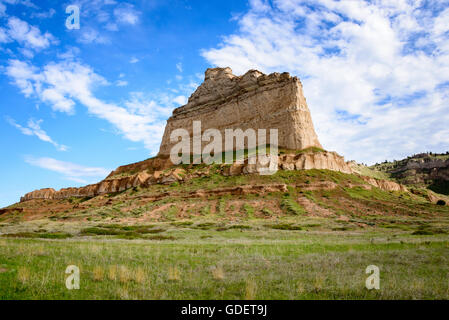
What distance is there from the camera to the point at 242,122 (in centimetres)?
9712

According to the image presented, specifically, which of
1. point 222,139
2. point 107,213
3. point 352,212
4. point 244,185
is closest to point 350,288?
point 352,212

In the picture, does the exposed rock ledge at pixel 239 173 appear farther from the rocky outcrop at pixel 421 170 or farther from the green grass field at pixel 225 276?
the green grass field at pixel 225 276

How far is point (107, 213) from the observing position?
59500 mm

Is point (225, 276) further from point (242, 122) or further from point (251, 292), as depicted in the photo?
point (242, 122)

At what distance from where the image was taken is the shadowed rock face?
8262 centimetres

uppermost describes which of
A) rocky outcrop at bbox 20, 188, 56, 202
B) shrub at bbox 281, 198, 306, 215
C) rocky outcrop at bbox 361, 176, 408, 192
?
rocky outcrop at bbox 361, 176, 408, 192

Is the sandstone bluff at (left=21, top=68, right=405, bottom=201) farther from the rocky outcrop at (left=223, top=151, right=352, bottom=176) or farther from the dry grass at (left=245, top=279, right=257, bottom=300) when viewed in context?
the dry grass at (left=245, top=279, right=257, bottom=300)

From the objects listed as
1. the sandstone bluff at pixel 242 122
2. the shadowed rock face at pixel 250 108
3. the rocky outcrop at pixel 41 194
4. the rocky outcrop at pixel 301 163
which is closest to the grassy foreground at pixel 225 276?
the rocky outcrop at pixel 301 163

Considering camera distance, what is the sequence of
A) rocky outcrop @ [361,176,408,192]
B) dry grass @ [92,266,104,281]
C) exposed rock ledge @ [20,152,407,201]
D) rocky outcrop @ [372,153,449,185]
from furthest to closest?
rocky outcrop @ [372,153,449,185] < rocky outcrop @ [361,176,408,192] < exposed rock ledge @ [20,152,407,201] < dry grass @ [92,266,104,281]

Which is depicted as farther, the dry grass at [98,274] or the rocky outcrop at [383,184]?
the rocky outcrop at [383,184]

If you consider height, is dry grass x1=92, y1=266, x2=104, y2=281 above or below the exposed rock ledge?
below

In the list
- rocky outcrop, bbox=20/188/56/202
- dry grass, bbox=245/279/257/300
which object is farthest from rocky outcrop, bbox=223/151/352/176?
rocky outcrop, bbox=20/188/56/202

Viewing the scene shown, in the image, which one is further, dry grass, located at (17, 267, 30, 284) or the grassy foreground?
dry grass, located at (17, 267, 30, 284)

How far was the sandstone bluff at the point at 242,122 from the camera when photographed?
239ft
